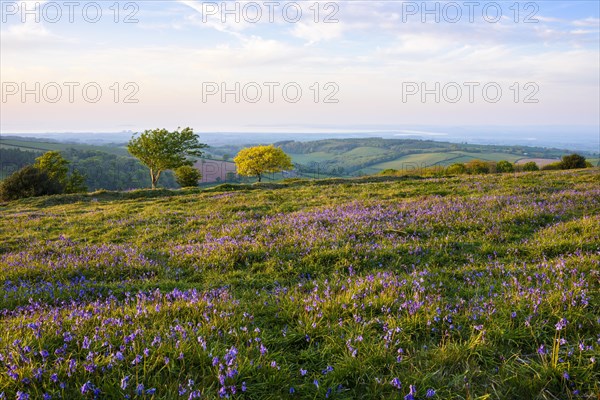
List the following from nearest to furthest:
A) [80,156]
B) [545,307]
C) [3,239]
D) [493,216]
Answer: [545,307]
[493,216]
[3,239]
[80,156]

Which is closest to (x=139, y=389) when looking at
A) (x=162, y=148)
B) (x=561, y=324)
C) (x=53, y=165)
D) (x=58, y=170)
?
(x=561, y=324)

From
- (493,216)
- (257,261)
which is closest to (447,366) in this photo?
(257,261)

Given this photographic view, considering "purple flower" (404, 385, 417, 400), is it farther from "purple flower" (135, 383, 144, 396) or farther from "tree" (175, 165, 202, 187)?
"tree" (175, 165, 202, 187)

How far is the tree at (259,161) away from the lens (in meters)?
72.8

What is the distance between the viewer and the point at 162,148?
66688mm

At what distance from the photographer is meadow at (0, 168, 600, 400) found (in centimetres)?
334

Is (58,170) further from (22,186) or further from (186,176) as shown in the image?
(22,186)

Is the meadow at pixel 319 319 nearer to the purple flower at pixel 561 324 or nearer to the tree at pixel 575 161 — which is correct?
the purple flower at pixel 561 324

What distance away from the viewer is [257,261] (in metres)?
8.16

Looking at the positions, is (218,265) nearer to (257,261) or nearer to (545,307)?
(257,261)

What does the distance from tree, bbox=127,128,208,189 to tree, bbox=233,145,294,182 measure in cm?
1017

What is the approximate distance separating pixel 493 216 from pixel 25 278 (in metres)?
11.7

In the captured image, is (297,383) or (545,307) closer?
(297,383)

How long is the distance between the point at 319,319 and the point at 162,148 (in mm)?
68196
